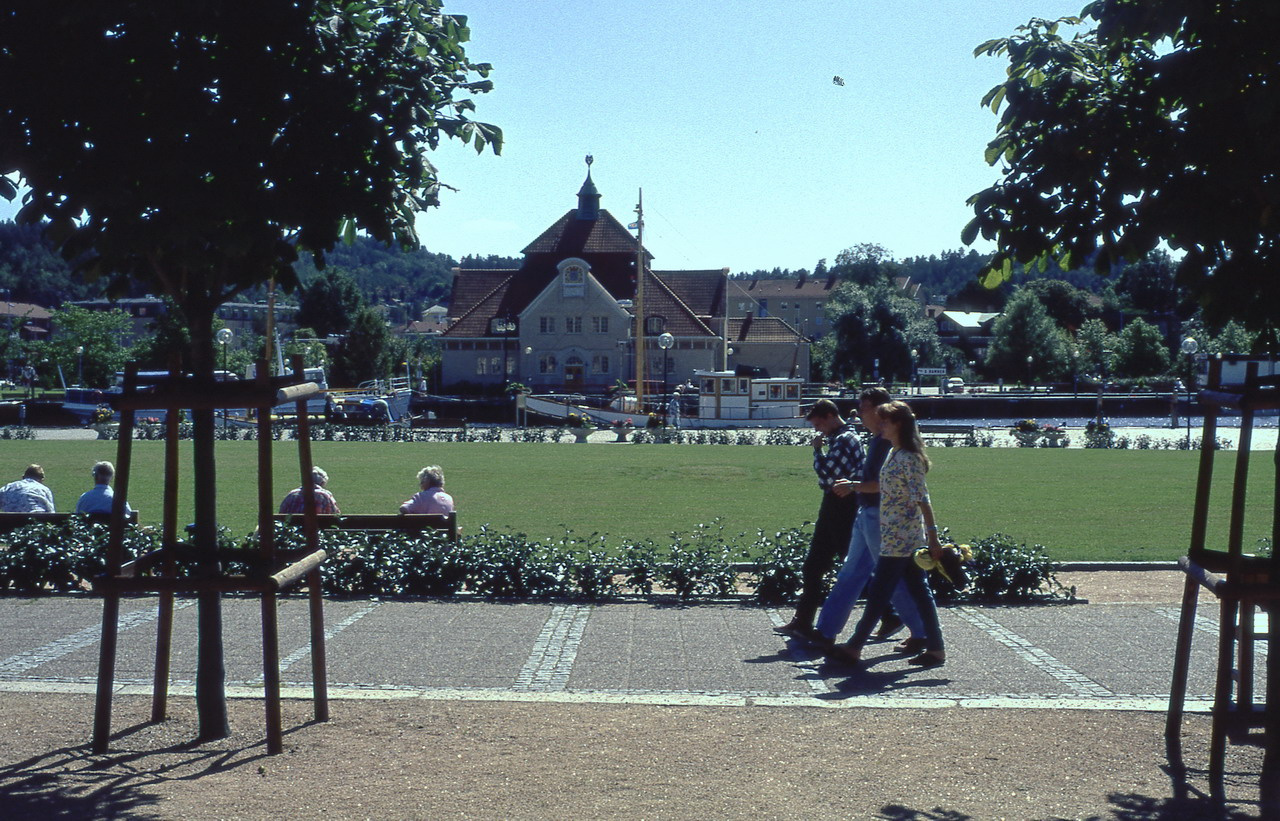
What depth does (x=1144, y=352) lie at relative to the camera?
9231 cm

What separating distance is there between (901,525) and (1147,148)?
335cm

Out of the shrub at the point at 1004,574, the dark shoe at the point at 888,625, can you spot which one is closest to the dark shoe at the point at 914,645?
the dark shoe at the point at 888,625

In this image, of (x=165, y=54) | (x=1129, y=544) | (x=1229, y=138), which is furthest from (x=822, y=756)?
(x=1129, y=544)

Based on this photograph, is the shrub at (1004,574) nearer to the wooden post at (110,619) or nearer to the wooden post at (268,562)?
the wooden post at (268,562)

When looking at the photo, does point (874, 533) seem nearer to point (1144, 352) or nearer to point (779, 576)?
point (779, 576)

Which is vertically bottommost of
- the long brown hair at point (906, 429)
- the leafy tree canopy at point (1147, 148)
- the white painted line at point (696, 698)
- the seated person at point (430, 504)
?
the white painted line at point (696, 698)

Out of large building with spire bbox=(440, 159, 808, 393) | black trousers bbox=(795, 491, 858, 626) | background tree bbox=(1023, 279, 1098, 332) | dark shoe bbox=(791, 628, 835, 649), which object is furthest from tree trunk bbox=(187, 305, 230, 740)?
background tree bbox=(1023, 279, 1098, 332)

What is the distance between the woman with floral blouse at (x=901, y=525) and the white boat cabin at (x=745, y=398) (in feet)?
171

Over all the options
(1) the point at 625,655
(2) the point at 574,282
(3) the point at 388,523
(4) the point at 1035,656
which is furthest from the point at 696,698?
(2) the point at 574,282

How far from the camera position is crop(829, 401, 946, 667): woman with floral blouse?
26.1 ft

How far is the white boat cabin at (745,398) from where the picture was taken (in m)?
60.9

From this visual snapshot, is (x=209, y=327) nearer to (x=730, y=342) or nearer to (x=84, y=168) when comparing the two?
(x=84, y=168)

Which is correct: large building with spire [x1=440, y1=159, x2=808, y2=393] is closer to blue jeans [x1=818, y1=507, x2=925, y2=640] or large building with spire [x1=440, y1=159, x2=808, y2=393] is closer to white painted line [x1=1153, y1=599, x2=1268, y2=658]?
white painted line [x1=1153, y1=599, x2=1268, y2=658]

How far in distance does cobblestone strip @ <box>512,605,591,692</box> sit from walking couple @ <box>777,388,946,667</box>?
5.30 ft
